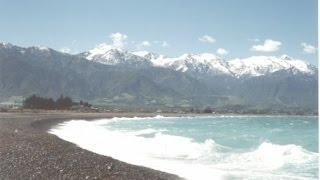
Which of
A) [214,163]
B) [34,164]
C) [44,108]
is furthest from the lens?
[44,108]

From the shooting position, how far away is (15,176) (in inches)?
860

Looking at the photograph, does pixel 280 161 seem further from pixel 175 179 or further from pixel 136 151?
pixel 175 179

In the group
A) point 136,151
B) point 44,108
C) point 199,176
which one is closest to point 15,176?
point 199,176

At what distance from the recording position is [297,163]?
108ft

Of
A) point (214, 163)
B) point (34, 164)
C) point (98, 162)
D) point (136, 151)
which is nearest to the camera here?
point (34, 164)

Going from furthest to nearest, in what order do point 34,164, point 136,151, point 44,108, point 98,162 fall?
point 44,108 → point 136,151 → point 98,162 → point 34,164

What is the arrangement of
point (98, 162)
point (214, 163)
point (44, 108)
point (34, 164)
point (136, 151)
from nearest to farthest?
point (34, 164) → point (98, 162) → point (214, 163) → point (136, 151) → point (44, 108)

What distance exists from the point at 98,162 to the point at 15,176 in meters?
5.34

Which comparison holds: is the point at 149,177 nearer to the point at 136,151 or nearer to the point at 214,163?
the point at 214,163

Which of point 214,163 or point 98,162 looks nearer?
point 98,162

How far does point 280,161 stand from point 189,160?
6345mm

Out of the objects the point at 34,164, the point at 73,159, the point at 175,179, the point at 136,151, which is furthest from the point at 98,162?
the point at 136,151

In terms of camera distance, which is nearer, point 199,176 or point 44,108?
point 199,176

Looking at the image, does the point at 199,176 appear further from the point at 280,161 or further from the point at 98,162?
the point at 280,161
